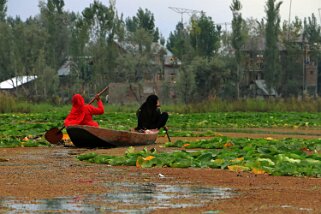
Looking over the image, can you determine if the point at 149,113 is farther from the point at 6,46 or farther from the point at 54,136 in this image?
the point at 6,46

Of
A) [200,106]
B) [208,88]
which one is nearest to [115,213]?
[200,106]

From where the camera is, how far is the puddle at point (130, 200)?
8.70 meters

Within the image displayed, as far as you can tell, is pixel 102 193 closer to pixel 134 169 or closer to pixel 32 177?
pixel 32 177

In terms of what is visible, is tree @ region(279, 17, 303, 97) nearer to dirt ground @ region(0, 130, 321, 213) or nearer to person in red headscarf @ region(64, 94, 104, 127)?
person in red headscarf @ region(64, 94, 104, 127)

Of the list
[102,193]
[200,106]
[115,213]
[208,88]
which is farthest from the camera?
[208,88]

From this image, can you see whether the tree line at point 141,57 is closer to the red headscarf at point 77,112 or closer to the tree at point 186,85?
the tree at point 186,85

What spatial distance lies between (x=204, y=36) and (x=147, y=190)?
6154 cm

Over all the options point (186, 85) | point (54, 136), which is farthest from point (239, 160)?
point (186, 85)

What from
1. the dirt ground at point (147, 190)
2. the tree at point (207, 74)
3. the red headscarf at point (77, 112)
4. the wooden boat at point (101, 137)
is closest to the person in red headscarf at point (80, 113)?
the red headscarf at point (77, 112)

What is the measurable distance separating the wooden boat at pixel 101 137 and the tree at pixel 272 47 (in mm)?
50196

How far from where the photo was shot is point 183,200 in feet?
31.0

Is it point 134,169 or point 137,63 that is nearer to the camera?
point 134,169

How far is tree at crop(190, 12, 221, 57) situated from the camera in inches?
2785

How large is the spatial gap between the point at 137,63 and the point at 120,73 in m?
2.53
